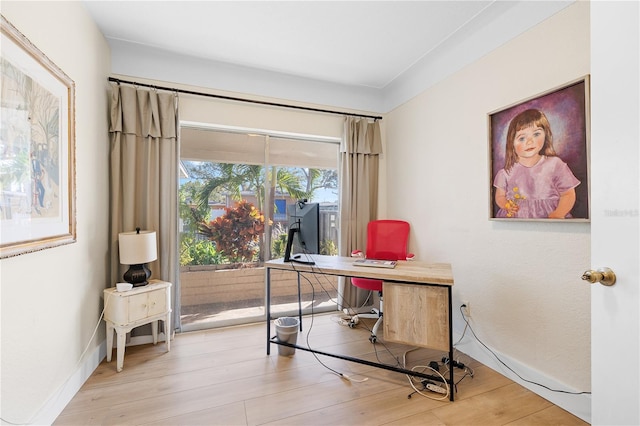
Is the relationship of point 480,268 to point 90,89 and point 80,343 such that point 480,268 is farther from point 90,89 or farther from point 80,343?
point 90,89

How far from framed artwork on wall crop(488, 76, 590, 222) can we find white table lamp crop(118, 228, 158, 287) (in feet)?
9.13

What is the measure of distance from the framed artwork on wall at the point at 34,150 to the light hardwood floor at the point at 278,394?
3.57 feet

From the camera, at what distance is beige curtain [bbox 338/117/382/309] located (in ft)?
11.1

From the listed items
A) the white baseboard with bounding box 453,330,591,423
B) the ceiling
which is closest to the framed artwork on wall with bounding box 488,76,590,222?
the ceiling

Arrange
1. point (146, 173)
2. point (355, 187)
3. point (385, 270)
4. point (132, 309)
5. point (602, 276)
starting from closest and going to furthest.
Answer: point (602, 276) → point (385, 270) → point (132, 309) → point (146, 173) → point (355, 187)

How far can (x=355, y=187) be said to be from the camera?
11.2 ft

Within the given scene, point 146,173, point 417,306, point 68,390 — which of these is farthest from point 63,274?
point 417,306

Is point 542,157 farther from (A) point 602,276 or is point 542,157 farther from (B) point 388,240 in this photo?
(B) point 388,240

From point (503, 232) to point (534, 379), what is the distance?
1.00 m

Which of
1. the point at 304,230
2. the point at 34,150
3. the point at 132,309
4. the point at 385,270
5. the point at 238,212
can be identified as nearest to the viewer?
the point at 34,150

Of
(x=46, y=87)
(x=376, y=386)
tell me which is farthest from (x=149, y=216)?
(x=376, y=386)

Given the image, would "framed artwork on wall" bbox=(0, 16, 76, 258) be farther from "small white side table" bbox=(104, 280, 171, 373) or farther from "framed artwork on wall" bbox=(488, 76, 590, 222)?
"framed artwork on wall" bbox=(488, 76, 590, 222)

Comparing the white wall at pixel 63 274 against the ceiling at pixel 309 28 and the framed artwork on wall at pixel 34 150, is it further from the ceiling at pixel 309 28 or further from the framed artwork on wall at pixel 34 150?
the ceiling at pixel 309 28

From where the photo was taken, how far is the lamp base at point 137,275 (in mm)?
2334
